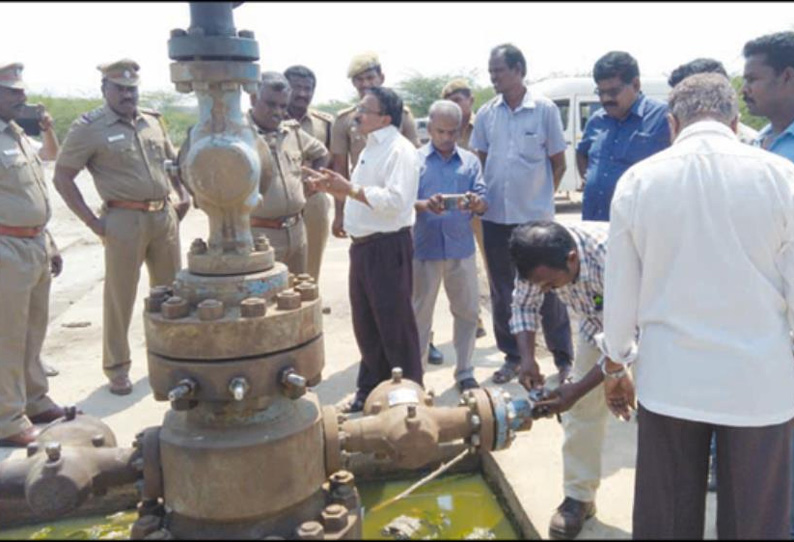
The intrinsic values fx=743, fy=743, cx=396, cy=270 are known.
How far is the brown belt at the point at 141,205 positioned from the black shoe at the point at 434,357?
2.06m

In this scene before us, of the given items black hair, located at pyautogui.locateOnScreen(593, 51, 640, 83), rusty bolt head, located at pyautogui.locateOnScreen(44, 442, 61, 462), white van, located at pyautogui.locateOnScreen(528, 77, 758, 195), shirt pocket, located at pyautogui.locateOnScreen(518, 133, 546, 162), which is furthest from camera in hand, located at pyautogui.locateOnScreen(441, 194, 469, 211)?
white van, located at pyautogui.locateOnScreen(528, 77, 758, 195)

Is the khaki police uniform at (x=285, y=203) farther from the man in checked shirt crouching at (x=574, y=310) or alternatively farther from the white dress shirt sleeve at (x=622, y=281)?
the white dress shirt sleeve at (x=622, y=281)

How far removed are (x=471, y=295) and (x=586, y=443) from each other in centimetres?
183

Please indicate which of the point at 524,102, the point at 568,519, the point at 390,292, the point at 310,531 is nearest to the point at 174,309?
the point at 310,531

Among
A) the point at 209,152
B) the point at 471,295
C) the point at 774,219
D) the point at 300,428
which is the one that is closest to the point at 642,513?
the point at 774,219

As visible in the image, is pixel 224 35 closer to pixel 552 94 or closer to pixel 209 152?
pixel 209 152

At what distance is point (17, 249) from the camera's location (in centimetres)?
394

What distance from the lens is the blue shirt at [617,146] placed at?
4137mm

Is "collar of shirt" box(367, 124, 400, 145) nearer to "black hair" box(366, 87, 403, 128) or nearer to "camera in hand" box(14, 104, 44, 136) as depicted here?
"black hair" box(366, 87, 403, 128)

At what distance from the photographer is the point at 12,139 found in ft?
13.1

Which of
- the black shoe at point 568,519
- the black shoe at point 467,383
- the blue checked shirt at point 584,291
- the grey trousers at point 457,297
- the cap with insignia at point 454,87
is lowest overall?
the black shoe at point 467,383

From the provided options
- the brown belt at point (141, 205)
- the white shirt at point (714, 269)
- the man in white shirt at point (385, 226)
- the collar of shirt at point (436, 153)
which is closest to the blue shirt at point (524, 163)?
the collar of shirt at point (436, 153)

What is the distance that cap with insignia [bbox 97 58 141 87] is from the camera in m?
4.50

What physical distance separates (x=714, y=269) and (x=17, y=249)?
11.4 ft
